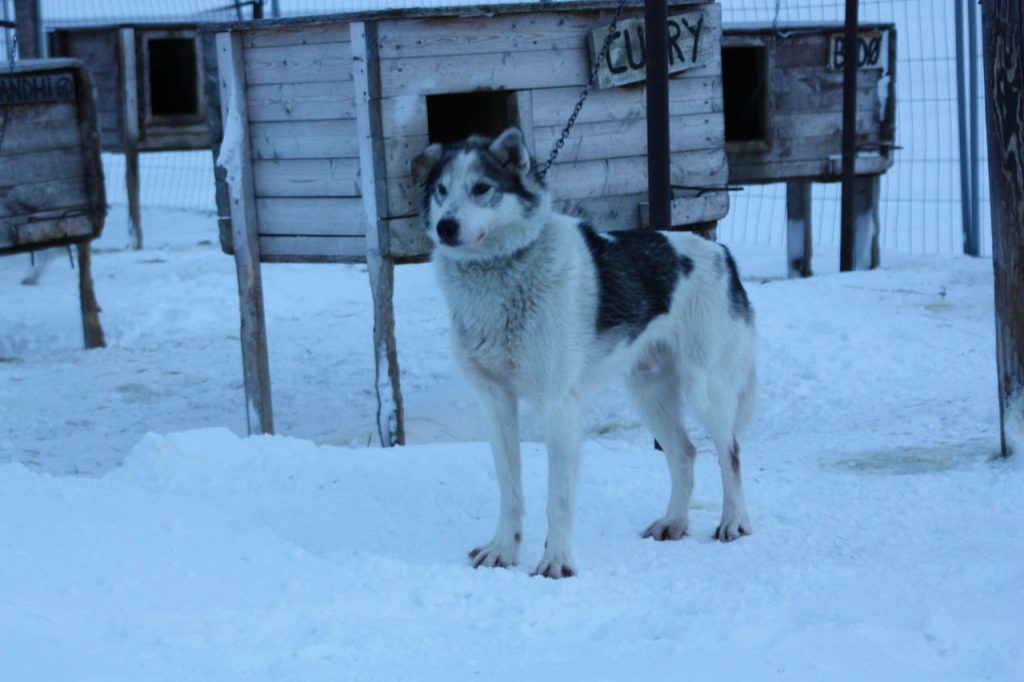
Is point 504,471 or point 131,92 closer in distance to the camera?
point 504,471

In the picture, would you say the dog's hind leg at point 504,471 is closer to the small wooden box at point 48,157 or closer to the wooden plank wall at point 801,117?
the small wooden box at point 48,157

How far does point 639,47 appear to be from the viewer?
691 centimetres

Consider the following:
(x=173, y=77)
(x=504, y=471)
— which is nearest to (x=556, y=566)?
(x=504, y=471)

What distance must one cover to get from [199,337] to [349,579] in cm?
639

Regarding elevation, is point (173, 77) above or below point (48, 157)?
above

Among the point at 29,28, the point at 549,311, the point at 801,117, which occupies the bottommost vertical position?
the point at 549,311

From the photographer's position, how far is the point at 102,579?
3.74 metres

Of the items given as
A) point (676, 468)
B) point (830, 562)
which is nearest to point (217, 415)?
point (676, 468)

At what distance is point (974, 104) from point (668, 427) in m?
7.72

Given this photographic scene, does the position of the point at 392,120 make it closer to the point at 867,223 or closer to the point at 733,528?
the point at 733,528

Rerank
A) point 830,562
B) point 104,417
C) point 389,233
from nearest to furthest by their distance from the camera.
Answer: point 830,562 < point 389,233 < point 104,417

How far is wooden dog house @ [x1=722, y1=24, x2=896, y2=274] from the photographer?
10148 mm

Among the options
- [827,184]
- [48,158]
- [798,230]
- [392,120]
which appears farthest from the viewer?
[827,184]

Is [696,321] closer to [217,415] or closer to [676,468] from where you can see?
[676,468]
